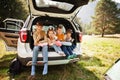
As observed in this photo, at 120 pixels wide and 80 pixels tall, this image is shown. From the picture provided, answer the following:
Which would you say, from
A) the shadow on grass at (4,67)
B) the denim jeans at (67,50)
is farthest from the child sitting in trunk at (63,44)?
the shadow on grass at (4,67)

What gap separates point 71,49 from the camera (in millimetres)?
6535

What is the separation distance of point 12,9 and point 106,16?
15519 mm

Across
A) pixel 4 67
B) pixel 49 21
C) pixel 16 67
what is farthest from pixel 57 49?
pixel 4 67

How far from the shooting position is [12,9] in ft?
100

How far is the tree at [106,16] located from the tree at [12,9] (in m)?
12.6

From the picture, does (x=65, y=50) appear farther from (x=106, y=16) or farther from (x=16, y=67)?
(x=106, y=16)

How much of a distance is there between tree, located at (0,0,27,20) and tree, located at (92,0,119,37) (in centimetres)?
1258

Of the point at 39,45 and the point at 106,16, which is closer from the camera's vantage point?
the point at 39,45

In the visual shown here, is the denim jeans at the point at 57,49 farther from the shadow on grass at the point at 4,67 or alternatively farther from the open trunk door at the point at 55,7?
the shadow on grass at the point at 4,67

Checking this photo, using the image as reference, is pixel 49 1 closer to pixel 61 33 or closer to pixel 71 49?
pixel 61 33

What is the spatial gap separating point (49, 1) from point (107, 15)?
3180 centimetres

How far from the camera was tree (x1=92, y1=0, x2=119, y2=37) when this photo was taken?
36406 millimetres

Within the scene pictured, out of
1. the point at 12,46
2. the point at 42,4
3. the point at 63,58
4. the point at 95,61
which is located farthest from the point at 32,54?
the point at 95,61

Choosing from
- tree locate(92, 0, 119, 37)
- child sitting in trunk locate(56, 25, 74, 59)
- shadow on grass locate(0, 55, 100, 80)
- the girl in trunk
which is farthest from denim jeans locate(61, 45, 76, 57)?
tree locate(92, 0, 119, 37)
